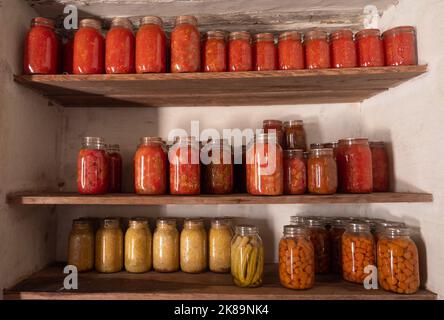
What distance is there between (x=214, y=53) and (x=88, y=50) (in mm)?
418

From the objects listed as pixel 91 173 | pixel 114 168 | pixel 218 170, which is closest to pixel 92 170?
pixel 91 173

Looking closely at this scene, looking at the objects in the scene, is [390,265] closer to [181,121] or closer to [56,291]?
[181,121]

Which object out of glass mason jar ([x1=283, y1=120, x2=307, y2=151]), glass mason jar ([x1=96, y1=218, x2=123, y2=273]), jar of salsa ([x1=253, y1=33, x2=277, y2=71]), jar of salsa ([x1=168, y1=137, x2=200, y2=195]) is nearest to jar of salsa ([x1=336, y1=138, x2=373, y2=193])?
glass mason jar ([x1=283, y1=120, x2=307, y2=151])

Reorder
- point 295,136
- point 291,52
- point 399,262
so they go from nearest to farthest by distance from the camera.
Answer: point 399,262
point 291,52
point 295,136

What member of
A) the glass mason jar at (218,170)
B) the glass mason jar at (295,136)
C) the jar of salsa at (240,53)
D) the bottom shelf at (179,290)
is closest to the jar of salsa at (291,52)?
the jar of salsa at (240,53)

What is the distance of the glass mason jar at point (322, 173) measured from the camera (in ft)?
3.23

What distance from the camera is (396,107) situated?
1.11 meters

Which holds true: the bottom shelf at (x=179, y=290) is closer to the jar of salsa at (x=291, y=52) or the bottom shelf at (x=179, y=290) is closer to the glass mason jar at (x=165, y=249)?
the glass mason jar at (x=165, y=249)

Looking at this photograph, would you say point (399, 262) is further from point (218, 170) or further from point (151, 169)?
point (151, 169)

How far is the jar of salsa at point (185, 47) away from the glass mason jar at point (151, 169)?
263mm

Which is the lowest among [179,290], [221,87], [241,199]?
[179,290]

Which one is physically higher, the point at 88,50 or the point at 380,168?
the point at 88,50

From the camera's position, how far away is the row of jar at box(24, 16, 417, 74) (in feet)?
3.31

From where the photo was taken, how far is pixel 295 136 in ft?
3.81
